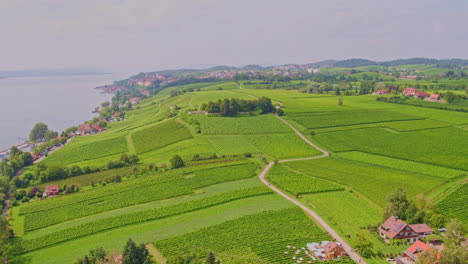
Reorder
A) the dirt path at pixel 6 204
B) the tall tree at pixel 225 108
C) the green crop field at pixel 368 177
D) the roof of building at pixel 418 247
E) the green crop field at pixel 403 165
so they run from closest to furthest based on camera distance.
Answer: the roof of building at pixel 418 247, the dirt path at pixel 6 204, the green crop field at pixel 368 177, the green crop field at pixel 403 165, the tall tree at pixel 225 108

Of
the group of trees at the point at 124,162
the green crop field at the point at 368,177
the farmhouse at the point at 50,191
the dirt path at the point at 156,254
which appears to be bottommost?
the dirt path at the point at 156,254

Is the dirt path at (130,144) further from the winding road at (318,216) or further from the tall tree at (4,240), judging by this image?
the tall tree at (4,240)

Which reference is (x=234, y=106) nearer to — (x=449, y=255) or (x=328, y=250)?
(x=328, y=250)

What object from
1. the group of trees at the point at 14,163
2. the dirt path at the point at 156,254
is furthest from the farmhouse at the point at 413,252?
the group of trees at the point at 14,163

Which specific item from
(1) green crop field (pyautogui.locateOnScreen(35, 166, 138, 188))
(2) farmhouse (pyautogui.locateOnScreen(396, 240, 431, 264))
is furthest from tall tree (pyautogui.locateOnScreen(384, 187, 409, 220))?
(1) green crop field (pyautogui.locateOnScreen(35, 166, 138, 188))

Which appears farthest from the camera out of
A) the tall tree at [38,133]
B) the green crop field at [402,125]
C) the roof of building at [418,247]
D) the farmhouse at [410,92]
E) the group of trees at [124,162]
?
the farmhouse at [410,92]

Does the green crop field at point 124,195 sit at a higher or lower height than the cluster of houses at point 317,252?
higher

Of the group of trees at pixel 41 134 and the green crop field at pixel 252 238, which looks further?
the group of trees at pixel 41 134
